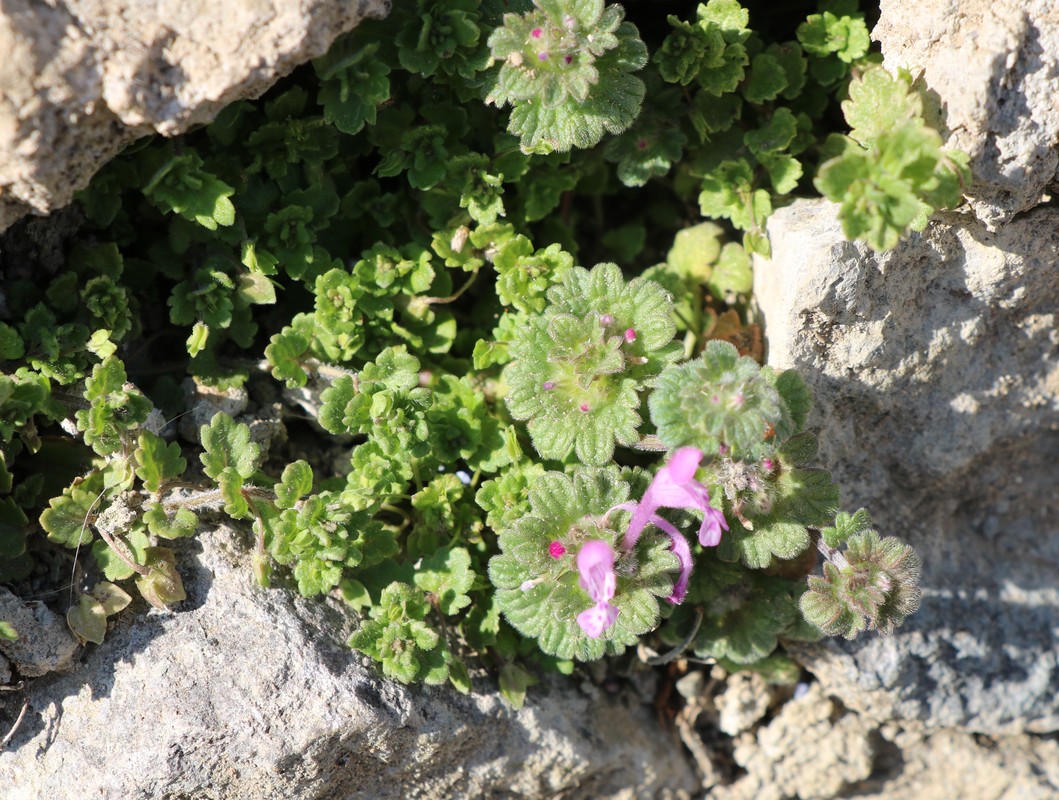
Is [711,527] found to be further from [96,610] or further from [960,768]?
[960,768]

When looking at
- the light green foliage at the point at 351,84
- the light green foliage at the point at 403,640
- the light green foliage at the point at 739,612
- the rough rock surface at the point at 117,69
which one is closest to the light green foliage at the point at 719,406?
the light green foliage at the point at 739,612

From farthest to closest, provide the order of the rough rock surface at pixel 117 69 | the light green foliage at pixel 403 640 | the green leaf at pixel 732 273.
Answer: the green leaf at pixel 732 273 → the light green foliage at pixel 403 640 → the rough rock surface at pixel 117 69

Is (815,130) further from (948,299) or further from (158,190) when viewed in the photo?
(158,190)

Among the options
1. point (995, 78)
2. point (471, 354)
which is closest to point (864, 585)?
point (995, 78)

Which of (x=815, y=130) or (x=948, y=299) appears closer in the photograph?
(x=948, y=299)

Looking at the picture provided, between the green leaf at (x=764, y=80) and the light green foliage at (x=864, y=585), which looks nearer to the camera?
the light green foliage at (x=864, y=585)

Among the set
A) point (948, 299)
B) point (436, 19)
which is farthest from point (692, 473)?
point (436, 19)

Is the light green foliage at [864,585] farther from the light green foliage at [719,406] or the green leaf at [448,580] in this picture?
the green leaf at [448,580]
